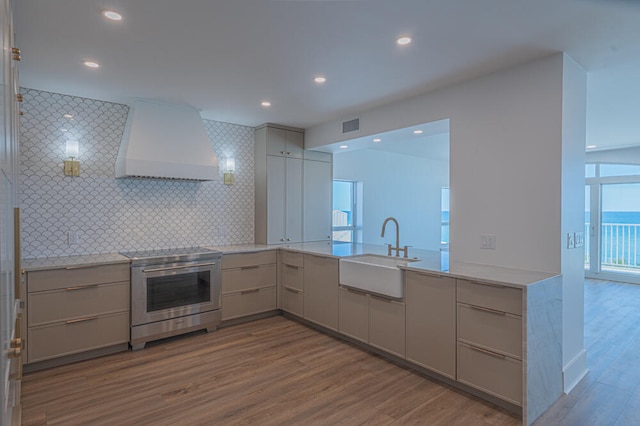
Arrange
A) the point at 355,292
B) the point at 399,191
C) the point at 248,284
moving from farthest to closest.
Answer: the point at 399,191, the point at 248,284, the point at 355,292

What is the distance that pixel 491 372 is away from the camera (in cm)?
244

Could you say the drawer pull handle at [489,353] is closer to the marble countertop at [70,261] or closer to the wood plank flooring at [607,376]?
the wood plank flooring at [607,376]

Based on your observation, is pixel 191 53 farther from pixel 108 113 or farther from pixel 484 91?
pixel 484 91

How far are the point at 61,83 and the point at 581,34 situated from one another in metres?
4.15

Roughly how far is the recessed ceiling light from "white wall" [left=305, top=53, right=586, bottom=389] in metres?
2.63

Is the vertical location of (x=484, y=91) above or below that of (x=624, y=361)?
above

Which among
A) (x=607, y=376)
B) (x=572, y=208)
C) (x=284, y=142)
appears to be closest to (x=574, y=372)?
(x=607, y=376)

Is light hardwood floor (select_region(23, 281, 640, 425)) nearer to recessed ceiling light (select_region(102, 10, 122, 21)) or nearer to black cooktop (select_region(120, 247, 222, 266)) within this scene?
black cooktop (select_region(120, 247, 222, 266))

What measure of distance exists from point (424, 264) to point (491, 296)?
2.31ft

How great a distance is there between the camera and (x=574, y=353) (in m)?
2.82

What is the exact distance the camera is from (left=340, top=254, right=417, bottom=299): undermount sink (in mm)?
3053

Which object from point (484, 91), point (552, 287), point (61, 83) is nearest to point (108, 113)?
point (61, 83)

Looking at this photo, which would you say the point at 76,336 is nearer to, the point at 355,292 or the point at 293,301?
the point at 293,301

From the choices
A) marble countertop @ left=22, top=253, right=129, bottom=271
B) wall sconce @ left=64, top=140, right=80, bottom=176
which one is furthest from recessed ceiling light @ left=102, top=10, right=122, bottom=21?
marble countertop @ left=22, top=253, right=129, bottom=271
